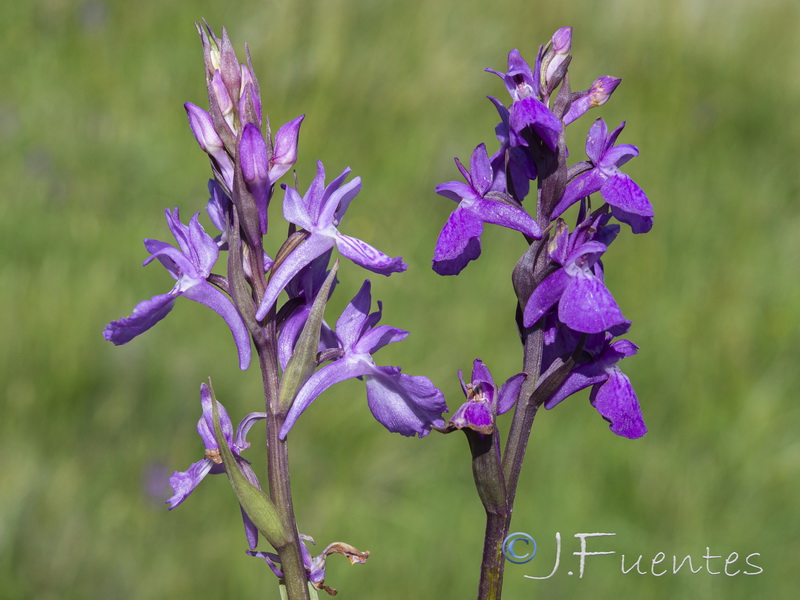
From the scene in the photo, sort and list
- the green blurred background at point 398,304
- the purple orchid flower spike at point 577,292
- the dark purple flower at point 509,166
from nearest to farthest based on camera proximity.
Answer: the purple orchid flower spike at point 577,292
the dark purple flower at point 509,166
the green blurred background at point 398,304

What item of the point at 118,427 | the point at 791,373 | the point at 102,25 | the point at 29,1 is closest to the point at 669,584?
the point at 791,373

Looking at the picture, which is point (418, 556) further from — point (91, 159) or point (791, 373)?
point (91, 159)

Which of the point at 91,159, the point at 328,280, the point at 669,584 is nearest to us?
the point at 328,280

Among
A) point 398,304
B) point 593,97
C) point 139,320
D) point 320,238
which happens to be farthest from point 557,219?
point 398,304

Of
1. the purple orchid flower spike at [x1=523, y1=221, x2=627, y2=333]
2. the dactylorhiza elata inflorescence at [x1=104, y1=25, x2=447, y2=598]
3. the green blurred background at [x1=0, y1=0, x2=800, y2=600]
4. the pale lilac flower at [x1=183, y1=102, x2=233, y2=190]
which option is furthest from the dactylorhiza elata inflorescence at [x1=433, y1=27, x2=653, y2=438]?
the green blurred background at [x1=0, y1=0, x2=800, y2=600]

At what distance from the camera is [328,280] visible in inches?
37.2

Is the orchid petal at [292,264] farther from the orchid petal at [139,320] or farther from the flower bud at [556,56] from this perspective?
the flower bud at [556,56]

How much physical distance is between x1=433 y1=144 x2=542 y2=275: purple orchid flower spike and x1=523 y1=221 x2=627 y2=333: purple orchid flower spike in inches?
1.8

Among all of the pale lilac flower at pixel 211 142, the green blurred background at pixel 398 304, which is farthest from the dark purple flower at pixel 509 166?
the green blurred background at pixel 398 304

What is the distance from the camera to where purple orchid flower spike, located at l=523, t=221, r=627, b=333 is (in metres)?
0.90

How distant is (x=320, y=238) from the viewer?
40.0 inches

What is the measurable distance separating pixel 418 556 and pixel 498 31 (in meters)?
3.22

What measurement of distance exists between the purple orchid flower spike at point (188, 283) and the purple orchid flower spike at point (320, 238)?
0.10 m

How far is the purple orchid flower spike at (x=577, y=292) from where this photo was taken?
0.90 metres
